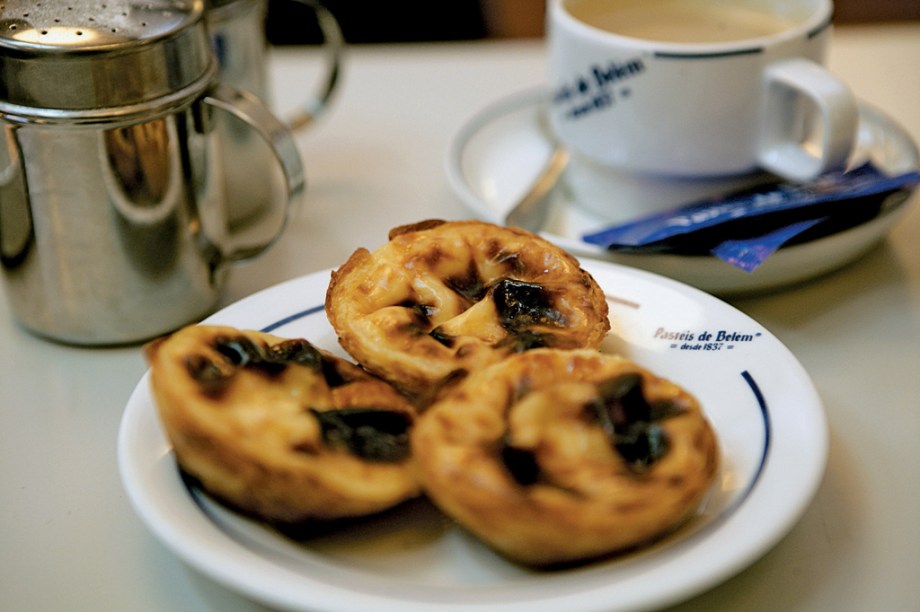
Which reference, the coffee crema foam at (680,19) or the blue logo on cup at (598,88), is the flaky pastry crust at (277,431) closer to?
the blue logo on cup at (598,88)

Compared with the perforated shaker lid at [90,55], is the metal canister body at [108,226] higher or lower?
lower

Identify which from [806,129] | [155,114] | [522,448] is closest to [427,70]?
[806,129]

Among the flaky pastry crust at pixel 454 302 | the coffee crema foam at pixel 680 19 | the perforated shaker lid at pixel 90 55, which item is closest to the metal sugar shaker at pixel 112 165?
the perforated shaker lid at pixel 90 55

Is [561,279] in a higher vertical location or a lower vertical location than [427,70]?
higher

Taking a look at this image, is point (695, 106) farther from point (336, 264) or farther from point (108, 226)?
point (108, 226)

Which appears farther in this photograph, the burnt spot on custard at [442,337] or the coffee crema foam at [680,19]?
the coffee crema foam at [680,19]

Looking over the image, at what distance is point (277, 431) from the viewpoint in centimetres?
55

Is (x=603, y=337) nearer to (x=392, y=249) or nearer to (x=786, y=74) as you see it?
(x=392, y=249)

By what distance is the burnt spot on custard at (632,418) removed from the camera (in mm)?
549

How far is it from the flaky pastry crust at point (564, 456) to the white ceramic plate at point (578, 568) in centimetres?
2

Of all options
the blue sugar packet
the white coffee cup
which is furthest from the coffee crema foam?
the blue sugar packet

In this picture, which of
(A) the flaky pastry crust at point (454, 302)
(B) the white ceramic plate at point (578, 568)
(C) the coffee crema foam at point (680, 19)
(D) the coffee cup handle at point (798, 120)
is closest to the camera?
(B) the white ceramic plate at point (578, 568)

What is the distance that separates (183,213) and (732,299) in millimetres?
449

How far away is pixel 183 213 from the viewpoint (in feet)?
2.67
